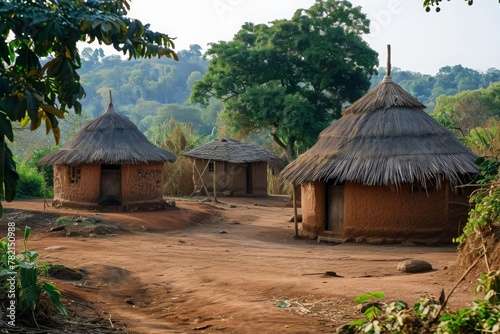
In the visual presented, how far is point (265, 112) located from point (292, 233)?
12.2 metres

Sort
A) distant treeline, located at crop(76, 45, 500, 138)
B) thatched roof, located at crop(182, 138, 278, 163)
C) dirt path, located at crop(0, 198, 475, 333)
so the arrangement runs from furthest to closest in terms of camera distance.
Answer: distant treeline, located at crop(76, 45, 500, 138) → thatched roof, located at crop(182, 138, 278, 163) → dirt path, located at crop(0, 198, 475, 333)

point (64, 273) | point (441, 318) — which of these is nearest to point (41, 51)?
point (441, 318)

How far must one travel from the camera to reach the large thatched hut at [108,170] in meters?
20.9

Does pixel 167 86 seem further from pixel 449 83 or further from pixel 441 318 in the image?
pixel 441 318

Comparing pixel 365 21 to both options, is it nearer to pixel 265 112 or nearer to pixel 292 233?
pixel 265 112

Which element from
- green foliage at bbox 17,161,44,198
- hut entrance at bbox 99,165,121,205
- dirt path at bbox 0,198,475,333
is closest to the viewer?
dirt path at bbox 0,198,475,333

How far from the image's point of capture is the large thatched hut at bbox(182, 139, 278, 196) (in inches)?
1132

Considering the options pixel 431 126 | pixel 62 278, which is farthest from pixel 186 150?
pixel 62 278

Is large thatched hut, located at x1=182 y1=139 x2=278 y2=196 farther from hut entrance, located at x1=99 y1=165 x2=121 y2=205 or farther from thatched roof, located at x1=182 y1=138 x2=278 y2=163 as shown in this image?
hut entrance, located at x1=99 y1=165 x2=121 y2=205

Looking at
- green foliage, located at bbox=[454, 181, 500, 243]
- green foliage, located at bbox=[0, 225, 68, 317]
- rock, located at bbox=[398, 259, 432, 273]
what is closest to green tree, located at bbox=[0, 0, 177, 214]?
green foliage, located at bbox=[0, 225, 68, 317]

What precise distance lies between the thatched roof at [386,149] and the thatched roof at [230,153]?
11.9 meters

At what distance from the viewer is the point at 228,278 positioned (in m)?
9.66

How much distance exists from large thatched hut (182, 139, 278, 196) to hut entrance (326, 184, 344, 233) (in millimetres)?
12436

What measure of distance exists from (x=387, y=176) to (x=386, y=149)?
3.36 ft
